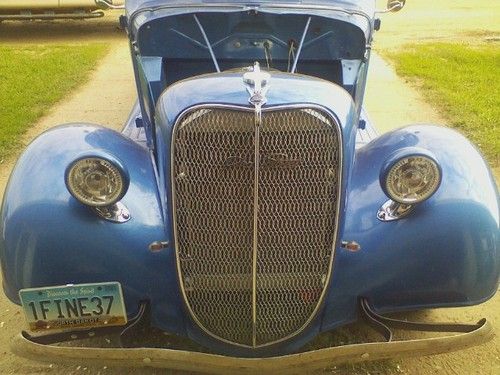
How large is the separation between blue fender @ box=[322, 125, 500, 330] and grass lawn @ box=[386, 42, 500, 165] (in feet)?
10.1

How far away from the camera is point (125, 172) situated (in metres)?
2.55

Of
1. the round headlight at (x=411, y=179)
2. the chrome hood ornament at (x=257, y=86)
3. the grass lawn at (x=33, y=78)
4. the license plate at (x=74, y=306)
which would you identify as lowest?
the grass lawn at (x=33, y=78)

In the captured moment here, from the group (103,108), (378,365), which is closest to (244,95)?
(378,365)

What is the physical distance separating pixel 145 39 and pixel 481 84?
5.55 metres

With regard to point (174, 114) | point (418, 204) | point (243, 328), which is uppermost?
point (174, 114)

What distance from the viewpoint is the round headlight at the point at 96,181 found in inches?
98.3

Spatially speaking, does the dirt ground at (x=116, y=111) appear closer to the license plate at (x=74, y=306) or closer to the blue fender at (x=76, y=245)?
the license plate at (x=74, y=306)

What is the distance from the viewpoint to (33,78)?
8648mm

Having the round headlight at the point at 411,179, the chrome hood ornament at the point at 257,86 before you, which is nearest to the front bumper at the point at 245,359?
the round headlight at the point at 411,179

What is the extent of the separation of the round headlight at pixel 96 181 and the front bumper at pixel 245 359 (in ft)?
2.05

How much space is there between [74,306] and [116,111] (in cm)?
493

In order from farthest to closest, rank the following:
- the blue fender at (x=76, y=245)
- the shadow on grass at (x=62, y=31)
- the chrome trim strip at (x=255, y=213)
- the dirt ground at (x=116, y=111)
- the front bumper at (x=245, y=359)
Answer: the shadow on grass at (x=62, y=31)
the dirt ground at (x=116, y=111)
the blue fender at (x=76, y=245)
the front bumper at (x=245, y=359)
the chrome trim strip at (x=255, y=213)

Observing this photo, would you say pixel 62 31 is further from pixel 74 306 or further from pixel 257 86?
pixel 257 86

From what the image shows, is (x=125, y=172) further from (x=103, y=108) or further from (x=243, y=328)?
(x=103, y=108)
